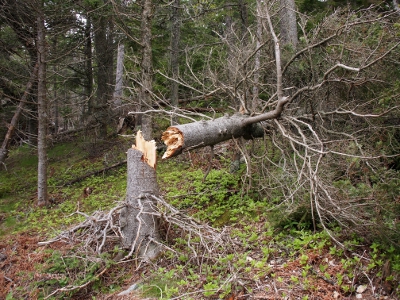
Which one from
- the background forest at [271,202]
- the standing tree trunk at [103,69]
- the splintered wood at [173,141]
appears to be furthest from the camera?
the standing tree trunk at [103,69]

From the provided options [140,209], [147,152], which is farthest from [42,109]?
[140,209]

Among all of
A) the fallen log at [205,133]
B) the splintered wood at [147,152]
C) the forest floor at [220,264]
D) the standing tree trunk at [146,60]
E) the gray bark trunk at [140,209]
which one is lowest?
the forest floor at [220,264]

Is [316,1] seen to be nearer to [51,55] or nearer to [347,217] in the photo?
[51,55]

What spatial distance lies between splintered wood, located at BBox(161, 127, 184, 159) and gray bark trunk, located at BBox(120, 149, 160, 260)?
0.56 m

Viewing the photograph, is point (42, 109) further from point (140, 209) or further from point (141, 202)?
point (140, 209)

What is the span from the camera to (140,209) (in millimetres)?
4566

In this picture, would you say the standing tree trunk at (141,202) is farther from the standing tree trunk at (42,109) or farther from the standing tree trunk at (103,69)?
the standing tree trunk at (103,69)

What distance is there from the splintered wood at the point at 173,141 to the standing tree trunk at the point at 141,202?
0.37 meters

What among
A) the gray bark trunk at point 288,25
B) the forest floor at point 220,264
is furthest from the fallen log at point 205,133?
the gray bark trunk at point 288,25

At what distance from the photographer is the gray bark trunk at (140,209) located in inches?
181

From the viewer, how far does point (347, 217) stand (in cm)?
375

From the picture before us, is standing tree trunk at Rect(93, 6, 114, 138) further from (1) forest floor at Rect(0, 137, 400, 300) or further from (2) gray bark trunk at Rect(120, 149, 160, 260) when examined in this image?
(2) gray bark trunk at Rect(120, 149, 160, 260)

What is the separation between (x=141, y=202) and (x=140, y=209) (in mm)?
133

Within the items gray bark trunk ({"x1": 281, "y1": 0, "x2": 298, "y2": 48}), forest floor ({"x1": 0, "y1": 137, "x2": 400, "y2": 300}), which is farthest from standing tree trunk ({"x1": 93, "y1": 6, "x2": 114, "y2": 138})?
gray bark trunk ({"x1": 281, "y1": 0, "x2": 298, "y2": 48})
